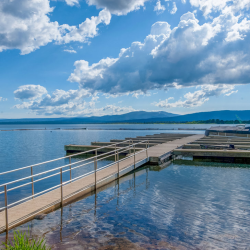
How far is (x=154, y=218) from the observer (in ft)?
20.5

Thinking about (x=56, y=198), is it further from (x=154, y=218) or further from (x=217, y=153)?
(x=217, y=153)

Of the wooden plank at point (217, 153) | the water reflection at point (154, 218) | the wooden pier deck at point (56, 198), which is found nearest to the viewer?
the water reflection at point (154, 218)

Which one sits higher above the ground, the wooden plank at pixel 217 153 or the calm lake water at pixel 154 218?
the wooden plank at pixel 217 153

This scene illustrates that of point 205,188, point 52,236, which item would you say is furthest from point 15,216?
point 205,188

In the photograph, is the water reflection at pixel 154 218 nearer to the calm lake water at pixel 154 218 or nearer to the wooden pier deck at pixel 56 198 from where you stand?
the calm lake water at pixel 154 218

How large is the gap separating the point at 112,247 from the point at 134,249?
435 millimetres

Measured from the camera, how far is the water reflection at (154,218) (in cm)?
→ 499

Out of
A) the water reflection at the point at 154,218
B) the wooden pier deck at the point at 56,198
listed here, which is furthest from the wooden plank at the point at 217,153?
the water reflection at the point at 154,218

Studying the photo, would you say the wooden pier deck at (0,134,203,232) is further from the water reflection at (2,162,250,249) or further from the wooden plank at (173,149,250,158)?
the wooden plank at (173,149,250,158)

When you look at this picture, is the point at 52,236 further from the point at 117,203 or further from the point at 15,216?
the point at 117,203

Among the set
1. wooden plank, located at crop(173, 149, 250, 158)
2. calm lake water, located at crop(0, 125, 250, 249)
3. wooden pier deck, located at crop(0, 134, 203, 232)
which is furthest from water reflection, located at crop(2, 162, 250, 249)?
wooden plank, located at crop(173, 149, 250, 158)

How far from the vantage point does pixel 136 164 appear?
12797 millimetres

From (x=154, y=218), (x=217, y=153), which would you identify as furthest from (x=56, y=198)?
(x=217, y=153)

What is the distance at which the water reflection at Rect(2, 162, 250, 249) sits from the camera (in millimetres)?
4988
